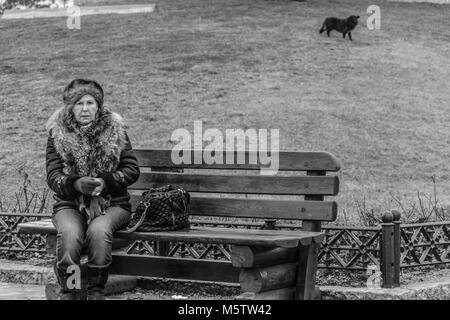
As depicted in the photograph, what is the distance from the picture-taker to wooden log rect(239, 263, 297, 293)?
21.4ft

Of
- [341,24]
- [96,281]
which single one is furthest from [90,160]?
[341,24]

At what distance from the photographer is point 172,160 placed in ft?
25.2

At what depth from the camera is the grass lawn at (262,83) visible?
636 inches

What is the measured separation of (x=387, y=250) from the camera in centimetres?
711

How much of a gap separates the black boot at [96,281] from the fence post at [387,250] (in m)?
2.02

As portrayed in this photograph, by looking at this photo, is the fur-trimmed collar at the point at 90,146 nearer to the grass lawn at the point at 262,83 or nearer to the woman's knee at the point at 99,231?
the woman's knee at the point at 99,231

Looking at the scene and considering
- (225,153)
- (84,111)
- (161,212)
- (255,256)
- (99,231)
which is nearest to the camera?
(255,256)

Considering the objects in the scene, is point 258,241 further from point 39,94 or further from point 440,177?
point 39,94

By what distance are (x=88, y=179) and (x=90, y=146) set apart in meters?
0.31

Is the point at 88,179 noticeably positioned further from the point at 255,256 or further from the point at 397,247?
the point at 397,247

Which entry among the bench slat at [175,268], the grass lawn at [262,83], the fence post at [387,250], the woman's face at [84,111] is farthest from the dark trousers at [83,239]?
the grass lawn at [262,83]

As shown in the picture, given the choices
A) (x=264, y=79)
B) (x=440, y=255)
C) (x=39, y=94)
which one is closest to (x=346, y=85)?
(x=264, y=79)

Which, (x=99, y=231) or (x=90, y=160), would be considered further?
(x=90, y=160)

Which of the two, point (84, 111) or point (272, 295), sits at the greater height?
point (84, 111)
